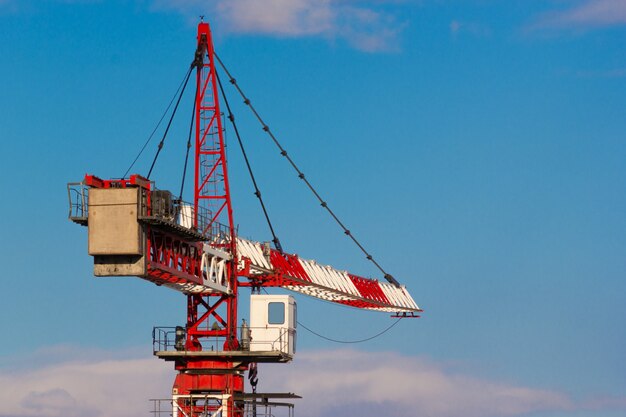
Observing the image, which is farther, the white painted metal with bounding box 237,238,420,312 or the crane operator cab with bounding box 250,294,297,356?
the white painted metal with bounding box 237,238,420,312

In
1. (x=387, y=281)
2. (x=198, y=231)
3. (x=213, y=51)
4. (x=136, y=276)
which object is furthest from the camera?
(x=387, y=281)

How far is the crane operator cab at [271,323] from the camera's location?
143750mm

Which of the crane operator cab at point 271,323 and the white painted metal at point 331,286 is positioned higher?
the white painted metal at point 331,286

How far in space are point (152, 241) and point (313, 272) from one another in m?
40.3

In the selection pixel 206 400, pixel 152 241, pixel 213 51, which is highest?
pixel 213 51

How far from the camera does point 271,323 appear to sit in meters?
144

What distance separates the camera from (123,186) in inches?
4820

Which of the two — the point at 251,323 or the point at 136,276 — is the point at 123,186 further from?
the point at 251,323

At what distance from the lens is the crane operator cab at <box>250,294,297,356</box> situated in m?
144

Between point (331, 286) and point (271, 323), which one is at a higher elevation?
point (331, 286)

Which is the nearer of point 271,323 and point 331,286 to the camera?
point 271,323

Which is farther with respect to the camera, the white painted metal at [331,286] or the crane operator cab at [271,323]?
the white painted metal at [331,286]

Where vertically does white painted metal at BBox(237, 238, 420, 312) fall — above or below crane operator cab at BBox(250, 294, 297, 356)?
above

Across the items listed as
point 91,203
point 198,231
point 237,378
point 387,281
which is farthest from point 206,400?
point 387,281
